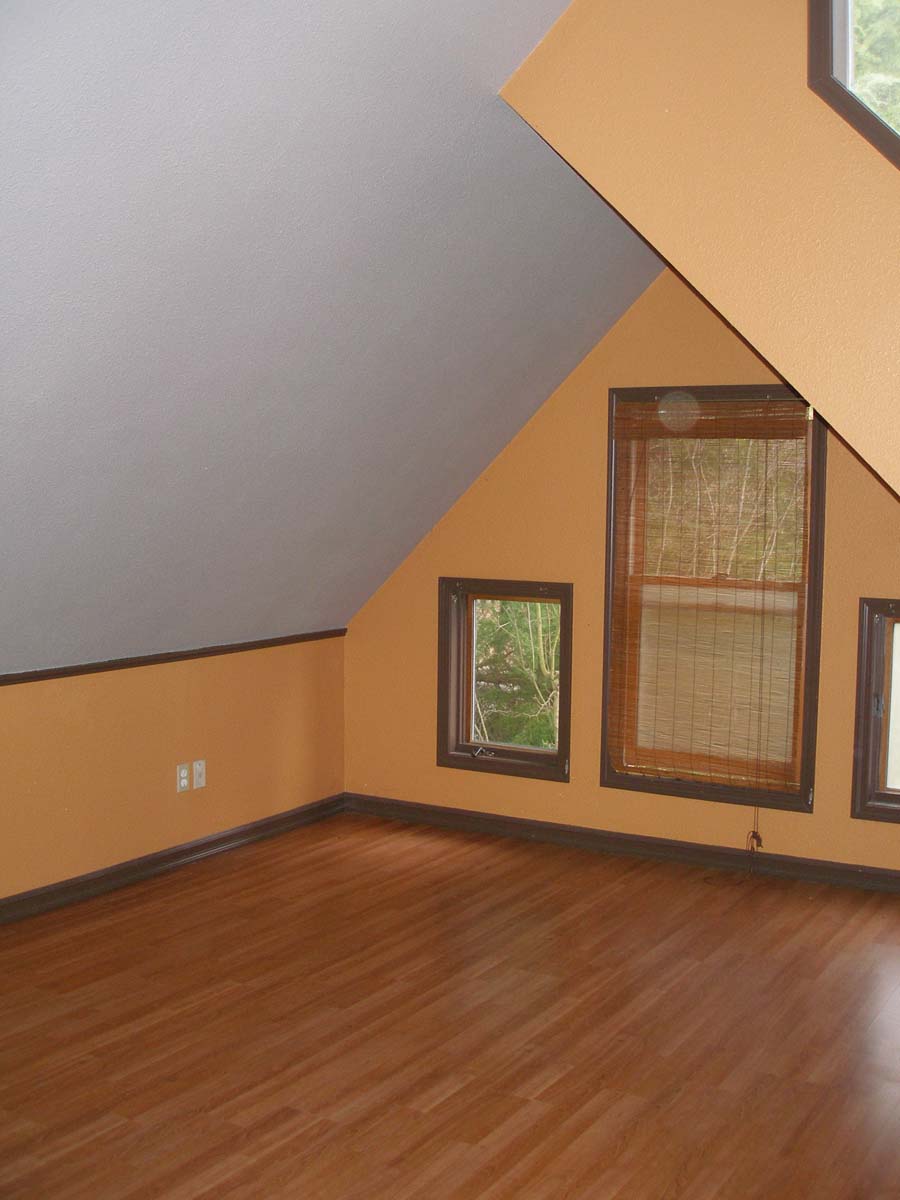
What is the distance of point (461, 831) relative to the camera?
5699 millimetres

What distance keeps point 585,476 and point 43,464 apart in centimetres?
257

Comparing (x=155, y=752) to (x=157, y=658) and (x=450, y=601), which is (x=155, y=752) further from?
(x=450, y=601)

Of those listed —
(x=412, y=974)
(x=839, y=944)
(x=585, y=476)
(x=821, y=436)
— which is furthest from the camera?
(x=585, y=476)

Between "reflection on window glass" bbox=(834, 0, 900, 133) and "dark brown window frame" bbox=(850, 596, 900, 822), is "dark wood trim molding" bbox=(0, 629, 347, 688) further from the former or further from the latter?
"reflection on window glass" bbox=(834, 0, 900, 133)

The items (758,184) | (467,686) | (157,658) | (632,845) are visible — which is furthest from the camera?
(467,686)

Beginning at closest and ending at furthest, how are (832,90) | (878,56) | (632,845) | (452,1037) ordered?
(878,56) < (832,90) < (452,1037) < (632,845)

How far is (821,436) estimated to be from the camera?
15.9 feet

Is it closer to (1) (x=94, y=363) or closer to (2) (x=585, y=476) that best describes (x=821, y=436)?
(2) (x=585, y=476)

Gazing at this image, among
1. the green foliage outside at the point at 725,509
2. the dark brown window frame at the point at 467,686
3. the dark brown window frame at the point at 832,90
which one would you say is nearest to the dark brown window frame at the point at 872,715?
the green foliage outside at the point at 725,509

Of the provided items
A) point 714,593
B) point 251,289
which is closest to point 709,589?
point 714,593

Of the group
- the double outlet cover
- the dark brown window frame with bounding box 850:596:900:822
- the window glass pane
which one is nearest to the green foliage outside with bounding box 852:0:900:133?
the dark brown window frame with bounding box 850:596:900:822

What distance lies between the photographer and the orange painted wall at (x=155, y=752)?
14.3 ft

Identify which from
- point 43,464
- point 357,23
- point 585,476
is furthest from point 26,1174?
point 585,476

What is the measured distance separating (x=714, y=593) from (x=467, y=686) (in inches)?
50.8
